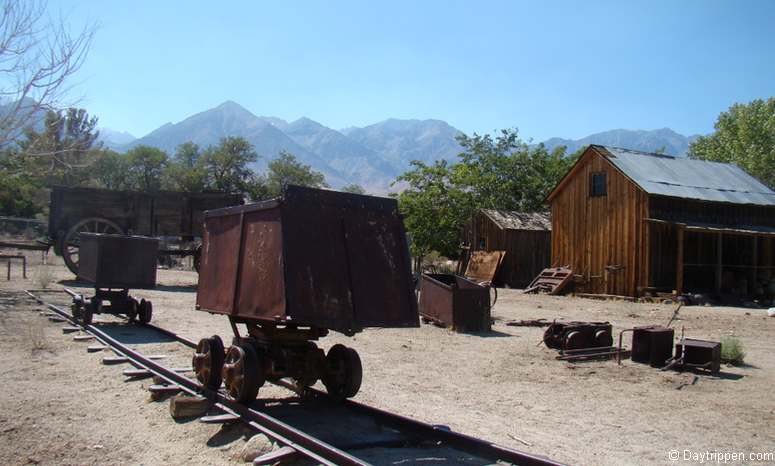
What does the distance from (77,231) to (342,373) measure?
1675 cm

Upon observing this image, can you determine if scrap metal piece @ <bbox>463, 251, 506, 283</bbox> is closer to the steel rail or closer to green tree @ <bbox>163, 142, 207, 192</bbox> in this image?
the steel rail

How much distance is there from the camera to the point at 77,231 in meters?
20.5

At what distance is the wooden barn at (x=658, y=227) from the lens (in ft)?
78.0

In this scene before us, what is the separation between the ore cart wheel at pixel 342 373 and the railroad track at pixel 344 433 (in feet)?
0.38

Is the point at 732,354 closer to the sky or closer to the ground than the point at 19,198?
closer to the ground

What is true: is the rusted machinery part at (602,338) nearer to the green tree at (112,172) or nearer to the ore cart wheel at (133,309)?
the ore cart wheel at (133,309)

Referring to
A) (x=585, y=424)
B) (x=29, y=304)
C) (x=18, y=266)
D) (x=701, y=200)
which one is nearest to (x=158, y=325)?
(x=29, y=304)

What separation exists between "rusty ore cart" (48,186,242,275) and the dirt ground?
7.47 metres

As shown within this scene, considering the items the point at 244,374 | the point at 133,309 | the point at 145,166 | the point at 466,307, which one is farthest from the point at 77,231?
the point at 145,166

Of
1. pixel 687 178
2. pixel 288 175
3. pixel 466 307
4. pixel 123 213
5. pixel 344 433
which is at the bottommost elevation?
pixel 344 433

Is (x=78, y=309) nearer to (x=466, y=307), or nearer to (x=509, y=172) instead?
(x=466, y=307)

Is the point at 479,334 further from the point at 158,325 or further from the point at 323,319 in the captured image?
the point at 323,319

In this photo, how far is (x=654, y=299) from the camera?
22.8 m

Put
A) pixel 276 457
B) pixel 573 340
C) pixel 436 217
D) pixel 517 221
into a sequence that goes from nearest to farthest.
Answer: pixel 276 457
pixel 573 340
pixel 517 221
pixel 436 217
